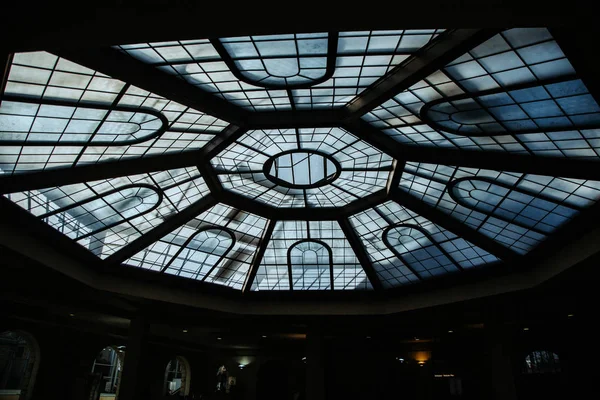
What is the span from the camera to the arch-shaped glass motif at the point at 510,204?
2450cm

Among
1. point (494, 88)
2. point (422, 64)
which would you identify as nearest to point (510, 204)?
point (494, 88)

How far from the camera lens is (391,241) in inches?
1314

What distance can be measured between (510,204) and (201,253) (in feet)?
71.3

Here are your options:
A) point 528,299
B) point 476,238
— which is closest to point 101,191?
point 476,238

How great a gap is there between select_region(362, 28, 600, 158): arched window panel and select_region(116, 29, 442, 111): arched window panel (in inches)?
67.2

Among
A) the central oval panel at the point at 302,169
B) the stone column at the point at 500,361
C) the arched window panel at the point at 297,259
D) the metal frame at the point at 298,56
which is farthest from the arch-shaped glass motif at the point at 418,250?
the metal frame at the point at 298,56

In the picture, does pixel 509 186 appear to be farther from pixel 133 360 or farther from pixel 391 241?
pixel 133 360

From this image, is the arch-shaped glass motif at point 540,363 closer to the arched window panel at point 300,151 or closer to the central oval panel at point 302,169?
the arched window panel at point 300,151

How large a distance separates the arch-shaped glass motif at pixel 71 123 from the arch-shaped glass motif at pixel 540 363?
4242 centimetres

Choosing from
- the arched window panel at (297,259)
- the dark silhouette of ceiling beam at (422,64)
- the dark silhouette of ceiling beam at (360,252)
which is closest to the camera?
the dark silhouette of ceiling beam at (422,64)

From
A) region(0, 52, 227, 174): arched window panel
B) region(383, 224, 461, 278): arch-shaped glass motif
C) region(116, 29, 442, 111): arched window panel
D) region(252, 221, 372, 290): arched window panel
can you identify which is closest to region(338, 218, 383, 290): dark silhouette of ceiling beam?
region(252, 221, 372, 290): arched window panel

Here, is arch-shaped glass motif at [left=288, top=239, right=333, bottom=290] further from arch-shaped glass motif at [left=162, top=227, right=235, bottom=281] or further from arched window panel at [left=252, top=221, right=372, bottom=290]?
arch-shaped glass motif at [left=162, top=227, right=235, bottom=281]

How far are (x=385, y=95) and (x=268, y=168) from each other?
10374mm

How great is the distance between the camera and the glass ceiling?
15945 mm
